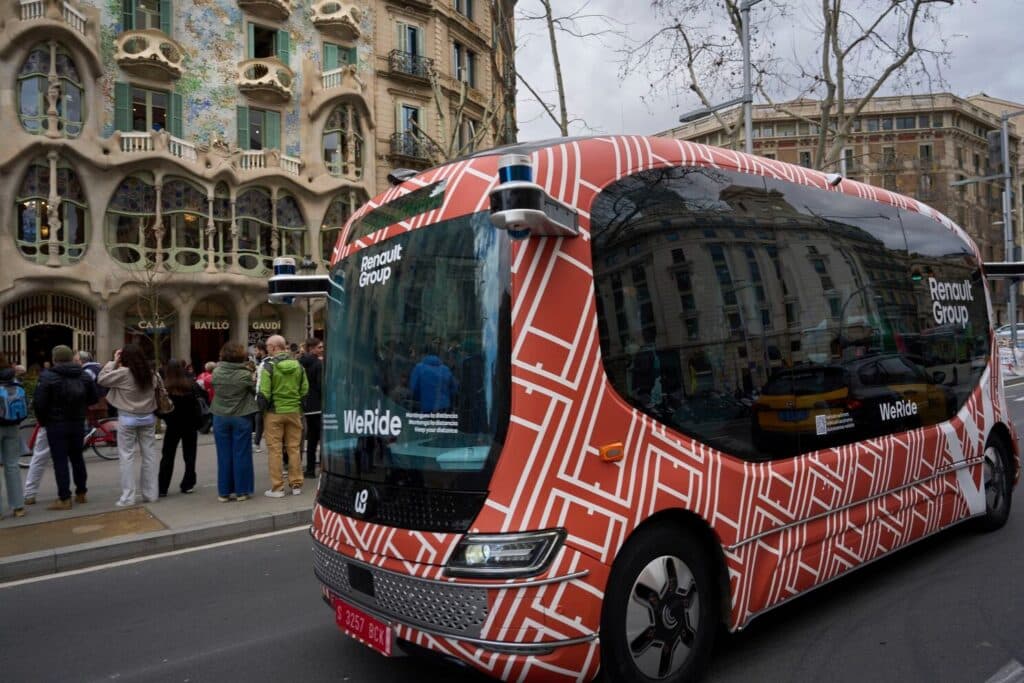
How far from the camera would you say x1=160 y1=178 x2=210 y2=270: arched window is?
23.2 meters

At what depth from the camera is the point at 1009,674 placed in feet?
11.7

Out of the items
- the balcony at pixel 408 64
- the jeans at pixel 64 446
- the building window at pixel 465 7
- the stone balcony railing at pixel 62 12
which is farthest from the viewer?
the building window at pixel 465 7

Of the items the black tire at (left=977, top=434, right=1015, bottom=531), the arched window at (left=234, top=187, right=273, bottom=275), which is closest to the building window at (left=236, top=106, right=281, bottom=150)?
the arched window at (left=234, top=187, right=273, bottom=275)

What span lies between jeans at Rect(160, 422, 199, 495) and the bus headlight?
23.1 ft

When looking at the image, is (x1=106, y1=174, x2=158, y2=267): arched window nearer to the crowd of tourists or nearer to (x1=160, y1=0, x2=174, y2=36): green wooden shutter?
(x1=160, y1=0, x2=174, y2=36): green wooden shutter

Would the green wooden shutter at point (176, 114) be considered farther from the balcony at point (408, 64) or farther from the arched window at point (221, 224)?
the balcony at point (408, 64)

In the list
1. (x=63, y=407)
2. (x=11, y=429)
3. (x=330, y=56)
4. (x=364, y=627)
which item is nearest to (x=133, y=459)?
(x=63, y=407)

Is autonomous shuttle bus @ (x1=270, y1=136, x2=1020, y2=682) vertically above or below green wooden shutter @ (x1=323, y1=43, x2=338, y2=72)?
below

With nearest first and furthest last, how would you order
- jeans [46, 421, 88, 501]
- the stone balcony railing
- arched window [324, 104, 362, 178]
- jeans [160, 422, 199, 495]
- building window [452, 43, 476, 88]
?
1. jeans [46, 421, 88, 501]
2. jeans [160, 422, 199, 495]
3. the stone balcony railing
4. arched window [324, 104, 362, 178]
5. building window [452, 43, 476, 88]

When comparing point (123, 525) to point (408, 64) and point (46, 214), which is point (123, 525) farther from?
point (408, 64)

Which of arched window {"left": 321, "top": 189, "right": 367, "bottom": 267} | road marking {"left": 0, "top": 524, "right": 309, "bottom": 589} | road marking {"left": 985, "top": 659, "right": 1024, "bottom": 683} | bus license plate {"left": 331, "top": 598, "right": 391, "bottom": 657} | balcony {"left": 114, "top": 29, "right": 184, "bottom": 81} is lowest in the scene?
road marking {"left": 0, "top": 524, "right": 309, "bottom": 589}

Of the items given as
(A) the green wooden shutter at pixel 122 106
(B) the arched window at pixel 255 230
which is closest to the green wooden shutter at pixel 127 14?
(A) the green wooden shutter at pixel 122 106

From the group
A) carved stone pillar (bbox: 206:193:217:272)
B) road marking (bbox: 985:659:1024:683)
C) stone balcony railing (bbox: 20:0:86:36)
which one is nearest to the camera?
road marking (bbox: 985:659:1024:683)

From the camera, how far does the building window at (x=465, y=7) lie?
30.9 meters
